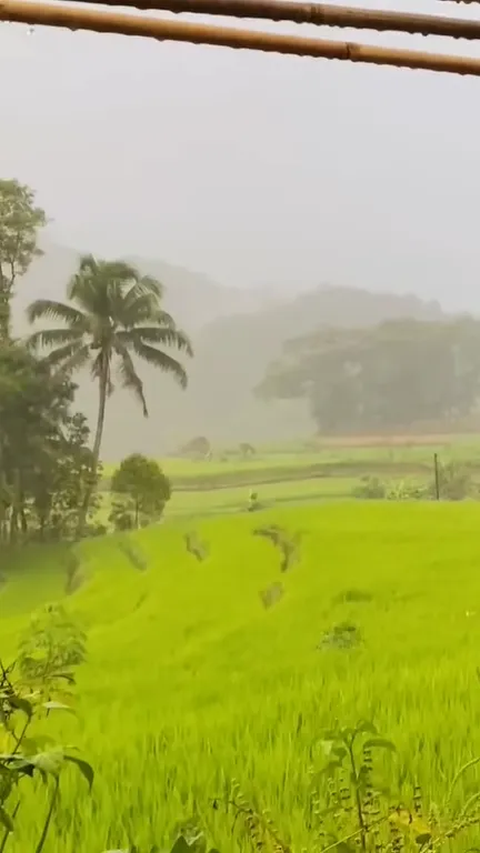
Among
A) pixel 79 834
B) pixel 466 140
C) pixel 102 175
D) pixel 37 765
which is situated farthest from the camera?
pixel 466 140

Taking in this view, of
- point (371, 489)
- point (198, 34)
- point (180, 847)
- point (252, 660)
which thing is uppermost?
point (198, 34)

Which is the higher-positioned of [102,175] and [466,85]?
[466,85]

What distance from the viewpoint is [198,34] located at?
80cm

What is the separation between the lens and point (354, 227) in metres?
1.07

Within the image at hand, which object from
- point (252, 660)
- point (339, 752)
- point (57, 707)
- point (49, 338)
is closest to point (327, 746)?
point (339, 752)

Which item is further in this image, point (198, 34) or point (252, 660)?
point (252, 660)

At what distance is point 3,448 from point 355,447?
1.28 ft

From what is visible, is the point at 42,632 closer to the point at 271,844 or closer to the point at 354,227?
the point at 271,844

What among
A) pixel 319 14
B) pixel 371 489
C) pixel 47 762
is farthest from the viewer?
pixel 371 489

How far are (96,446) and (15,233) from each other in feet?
0.76

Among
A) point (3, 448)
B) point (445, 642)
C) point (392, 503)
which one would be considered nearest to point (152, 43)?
point (3, 448)

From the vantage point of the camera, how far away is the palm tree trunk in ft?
2.96

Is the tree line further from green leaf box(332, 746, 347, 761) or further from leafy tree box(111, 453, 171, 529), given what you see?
green leaf box(332, 746, 347, 761)

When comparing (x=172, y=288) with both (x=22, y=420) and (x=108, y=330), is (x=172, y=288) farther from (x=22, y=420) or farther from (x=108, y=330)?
(x=22, y=420)
